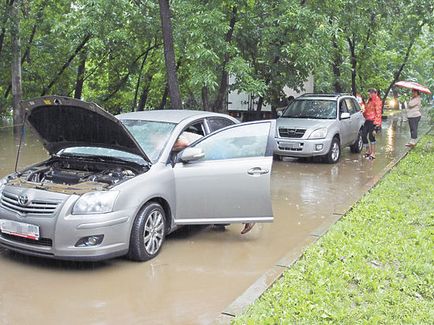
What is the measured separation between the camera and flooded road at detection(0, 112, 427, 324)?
169 inches

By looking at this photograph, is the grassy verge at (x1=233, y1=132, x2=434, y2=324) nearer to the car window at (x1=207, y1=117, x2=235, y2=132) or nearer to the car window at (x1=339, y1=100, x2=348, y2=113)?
the car window at (x1=207, y1=117, x2=235, y2=132)

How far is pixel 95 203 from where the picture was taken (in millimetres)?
5027

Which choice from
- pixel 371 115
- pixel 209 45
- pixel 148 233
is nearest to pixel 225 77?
pixel 209 45

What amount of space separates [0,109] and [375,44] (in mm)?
17989

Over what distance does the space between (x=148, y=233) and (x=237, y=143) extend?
1.59 metres

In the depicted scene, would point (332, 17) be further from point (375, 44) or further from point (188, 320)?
point (188, 320)

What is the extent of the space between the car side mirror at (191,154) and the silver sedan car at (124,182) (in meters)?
0.01

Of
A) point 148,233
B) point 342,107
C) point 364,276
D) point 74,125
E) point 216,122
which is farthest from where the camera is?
point 342,107

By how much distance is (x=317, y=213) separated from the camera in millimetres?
7789

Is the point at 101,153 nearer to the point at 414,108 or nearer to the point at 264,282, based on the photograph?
the point at 264,282

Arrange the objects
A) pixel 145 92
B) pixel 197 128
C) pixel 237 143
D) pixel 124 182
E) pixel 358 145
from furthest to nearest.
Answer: pixel 145 92 < pixel 358 145 < pixel 197 128 < pixel 237 143 < pixel 124 182

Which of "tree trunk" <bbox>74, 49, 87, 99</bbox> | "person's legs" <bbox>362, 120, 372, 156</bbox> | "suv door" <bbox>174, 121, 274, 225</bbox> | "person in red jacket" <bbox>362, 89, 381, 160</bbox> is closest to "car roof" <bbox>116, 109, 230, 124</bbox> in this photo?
"suv door" <bbox>174, 121, 274, 225</bbox>

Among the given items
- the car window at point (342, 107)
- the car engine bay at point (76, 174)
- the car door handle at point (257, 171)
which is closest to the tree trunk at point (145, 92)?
the car window at point (342, 107)

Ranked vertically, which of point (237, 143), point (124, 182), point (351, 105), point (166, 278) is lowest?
point (166, 278)
